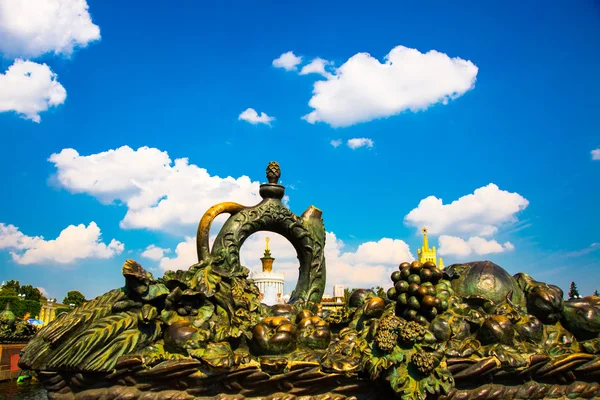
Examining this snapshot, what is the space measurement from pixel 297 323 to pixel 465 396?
2252mm

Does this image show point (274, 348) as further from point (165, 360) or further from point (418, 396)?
point (418, 396)

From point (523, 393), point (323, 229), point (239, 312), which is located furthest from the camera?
point (323, 229)

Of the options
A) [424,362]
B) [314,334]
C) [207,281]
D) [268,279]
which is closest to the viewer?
[424,362]

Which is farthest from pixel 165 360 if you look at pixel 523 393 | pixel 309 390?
pixel 523 393

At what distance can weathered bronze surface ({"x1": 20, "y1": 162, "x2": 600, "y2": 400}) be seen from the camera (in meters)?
5.25

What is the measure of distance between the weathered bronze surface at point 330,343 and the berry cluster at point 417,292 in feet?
0.06

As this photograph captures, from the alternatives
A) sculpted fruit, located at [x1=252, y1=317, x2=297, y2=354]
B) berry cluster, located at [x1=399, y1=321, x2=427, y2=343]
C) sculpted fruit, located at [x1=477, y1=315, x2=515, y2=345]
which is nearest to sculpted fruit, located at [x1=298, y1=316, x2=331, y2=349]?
sculpted fruit, located at [x1=252, y1=317, x2=297, y2=354]

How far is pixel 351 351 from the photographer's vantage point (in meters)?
5.73

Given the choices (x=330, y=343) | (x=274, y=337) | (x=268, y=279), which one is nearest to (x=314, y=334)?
(x=330, y=343)

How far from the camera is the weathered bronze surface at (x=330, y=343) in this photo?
207 inches

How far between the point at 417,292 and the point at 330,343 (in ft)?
4.28

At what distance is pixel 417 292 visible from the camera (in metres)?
6.04

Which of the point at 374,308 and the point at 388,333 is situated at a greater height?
the point at 374,308

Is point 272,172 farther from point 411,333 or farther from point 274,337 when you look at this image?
point 411,333
